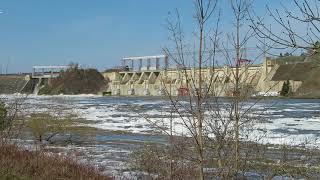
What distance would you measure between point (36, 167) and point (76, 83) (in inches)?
6212

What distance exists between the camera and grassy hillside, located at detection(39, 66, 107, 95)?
539ft

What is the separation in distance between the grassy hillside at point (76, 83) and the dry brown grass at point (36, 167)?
151649mm

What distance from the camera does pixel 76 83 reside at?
166250 mm

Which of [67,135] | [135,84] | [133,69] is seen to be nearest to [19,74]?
[133,69]

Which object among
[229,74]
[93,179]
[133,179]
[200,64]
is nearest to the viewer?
[200,64]

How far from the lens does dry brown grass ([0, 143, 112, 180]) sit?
9579 mm

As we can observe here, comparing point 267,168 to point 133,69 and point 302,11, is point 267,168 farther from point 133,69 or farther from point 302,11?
point 133,69

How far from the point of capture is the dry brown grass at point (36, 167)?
31.4 ft

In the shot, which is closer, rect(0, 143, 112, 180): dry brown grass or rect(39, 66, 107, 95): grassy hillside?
rect(0, 143, 112, 180): dry brown grass

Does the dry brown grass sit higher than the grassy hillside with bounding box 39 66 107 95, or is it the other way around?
the grassy hillside with bounding box 39 66 107 95

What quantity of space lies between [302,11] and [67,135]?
79.3 ft

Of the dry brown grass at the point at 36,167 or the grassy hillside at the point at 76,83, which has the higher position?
the grassy hillside at the point at 76,83

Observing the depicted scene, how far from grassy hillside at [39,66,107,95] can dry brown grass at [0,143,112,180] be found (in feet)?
498

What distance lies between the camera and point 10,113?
1611cm
